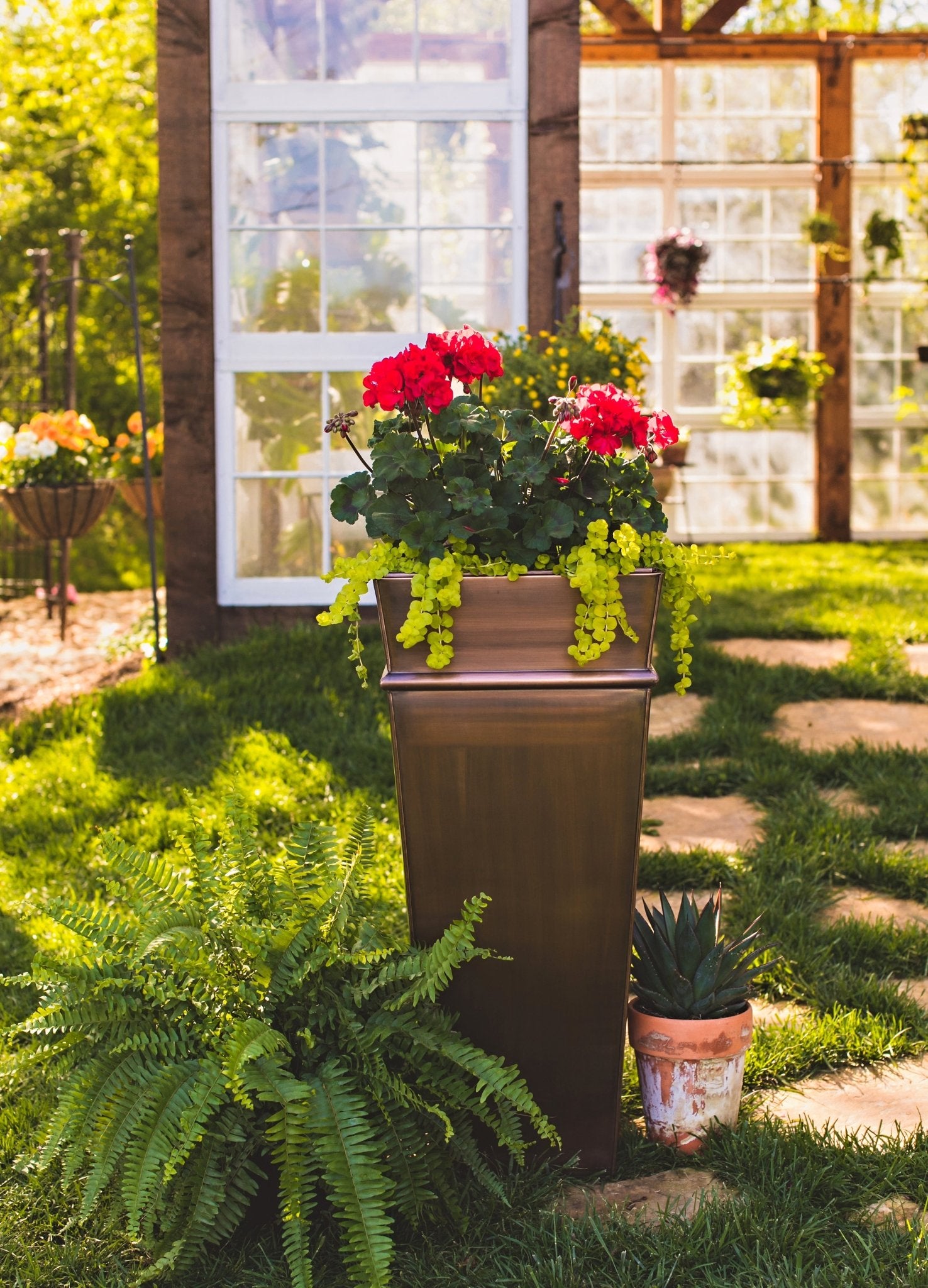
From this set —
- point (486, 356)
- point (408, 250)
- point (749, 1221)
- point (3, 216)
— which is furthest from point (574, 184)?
point (3, 216)

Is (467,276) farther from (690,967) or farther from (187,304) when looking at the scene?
(690,967)

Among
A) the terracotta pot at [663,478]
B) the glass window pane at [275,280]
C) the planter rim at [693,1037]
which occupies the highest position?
the glass window pane at [275,280]

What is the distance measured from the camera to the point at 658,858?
2926 mm

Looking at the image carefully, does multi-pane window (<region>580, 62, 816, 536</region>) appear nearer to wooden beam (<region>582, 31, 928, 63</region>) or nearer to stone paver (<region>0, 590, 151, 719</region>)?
wooden beam (<region>582, 31, 928, 63</region>)

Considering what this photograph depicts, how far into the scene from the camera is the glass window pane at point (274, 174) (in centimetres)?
516

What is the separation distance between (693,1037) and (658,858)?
1.07 meters

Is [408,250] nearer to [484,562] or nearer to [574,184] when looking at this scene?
[574,184]

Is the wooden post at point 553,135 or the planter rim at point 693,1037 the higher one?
the wooden post at point 553,135

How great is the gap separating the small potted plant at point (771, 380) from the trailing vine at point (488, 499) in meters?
7.39

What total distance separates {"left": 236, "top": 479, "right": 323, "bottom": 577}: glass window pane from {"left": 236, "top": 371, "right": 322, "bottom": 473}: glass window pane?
0.09 meters

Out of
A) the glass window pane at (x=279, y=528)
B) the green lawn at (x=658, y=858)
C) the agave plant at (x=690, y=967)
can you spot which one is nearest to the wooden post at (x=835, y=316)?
the green lawn at (x=658, y=858)

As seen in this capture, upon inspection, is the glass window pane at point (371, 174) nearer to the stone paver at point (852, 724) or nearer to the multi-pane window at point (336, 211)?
the multi-pane window at point (336, 211)

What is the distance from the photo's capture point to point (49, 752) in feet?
13.3

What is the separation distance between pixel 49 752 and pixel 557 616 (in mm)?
2779
